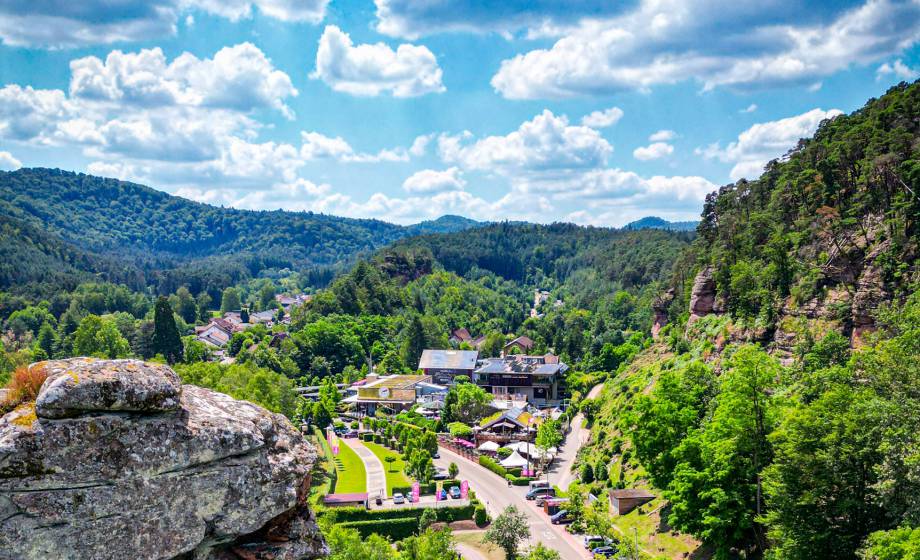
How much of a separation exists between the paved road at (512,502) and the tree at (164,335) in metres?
59.2

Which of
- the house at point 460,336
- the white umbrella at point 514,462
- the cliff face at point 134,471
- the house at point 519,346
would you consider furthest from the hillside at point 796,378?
the house at point 460,336

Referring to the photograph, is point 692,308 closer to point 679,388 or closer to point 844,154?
point 844,154

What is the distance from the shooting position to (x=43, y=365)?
37.5ft

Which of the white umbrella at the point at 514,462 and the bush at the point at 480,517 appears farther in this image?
the white umbrella at the point at 514,462

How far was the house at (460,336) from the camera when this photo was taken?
487ft

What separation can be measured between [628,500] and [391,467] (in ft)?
87.6

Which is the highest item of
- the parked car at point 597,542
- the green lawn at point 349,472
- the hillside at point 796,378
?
the hillside at point 796,378

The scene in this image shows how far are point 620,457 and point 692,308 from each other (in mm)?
20438

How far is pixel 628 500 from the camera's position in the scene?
48.9 meters

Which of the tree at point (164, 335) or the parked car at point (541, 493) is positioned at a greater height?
the tree at point (164, 335)

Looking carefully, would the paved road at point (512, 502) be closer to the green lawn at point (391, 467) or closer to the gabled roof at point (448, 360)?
the green lawn at point (391, 467)

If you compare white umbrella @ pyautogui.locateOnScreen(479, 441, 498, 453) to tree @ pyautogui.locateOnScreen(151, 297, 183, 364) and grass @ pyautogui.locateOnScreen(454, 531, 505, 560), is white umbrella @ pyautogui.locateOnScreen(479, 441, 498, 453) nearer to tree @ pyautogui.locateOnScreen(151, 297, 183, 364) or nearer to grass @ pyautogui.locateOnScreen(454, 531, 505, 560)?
grass @ pyautogui.locateOnScreen(454, 531, 505, 560)

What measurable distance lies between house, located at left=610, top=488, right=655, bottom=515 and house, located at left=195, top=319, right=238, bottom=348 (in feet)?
408

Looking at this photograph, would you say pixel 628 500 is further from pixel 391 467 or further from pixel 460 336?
pixel 460 336
